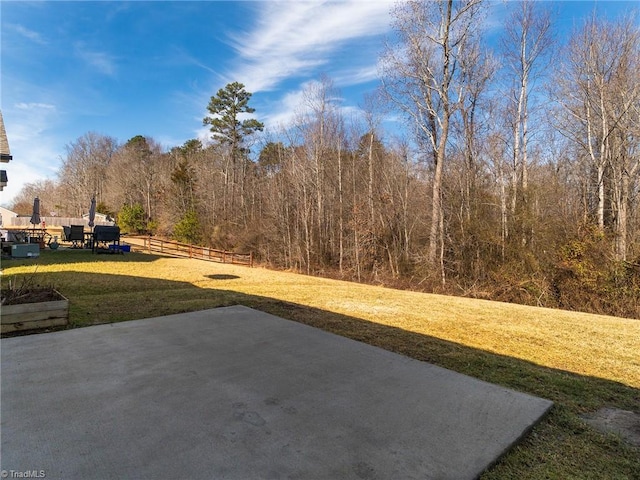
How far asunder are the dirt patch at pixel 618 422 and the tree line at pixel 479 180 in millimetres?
8032

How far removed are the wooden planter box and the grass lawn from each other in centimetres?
28

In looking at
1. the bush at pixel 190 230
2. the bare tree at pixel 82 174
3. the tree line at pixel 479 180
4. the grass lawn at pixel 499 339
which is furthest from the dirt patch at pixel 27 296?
the bare tree at pixel 82 174

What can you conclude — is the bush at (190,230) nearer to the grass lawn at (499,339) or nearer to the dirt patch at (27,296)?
the grass lawn at (499,339)

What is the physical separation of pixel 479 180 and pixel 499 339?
845 cm

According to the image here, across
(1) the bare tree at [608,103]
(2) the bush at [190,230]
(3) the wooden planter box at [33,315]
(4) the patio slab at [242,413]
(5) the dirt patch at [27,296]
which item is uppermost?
(1) the bare tree at [608,103]

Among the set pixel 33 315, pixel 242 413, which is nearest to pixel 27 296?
pixel 33 315

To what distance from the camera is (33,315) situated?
12.9 feet

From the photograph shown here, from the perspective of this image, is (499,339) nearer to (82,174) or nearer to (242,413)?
(242,413)

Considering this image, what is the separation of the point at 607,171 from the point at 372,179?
817 centimetres

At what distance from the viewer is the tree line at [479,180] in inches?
373

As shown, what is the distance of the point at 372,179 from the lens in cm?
1540

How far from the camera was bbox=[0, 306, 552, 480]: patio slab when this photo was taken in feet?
5.46

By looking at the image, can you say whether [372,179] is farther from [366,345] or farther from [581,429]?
[581,429]

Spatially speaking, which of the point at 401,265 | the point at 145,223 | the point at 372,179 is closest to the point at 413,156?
the point at 372,179
